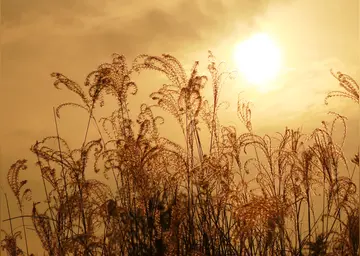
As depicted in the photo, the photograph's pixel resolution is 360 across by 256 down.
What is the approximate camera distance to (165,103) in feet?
14.9

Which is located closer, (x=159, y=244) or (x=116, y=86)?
(x=159, y=244)

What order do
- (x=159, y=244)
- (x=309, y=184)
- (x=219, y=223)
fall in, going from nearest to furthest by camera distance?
1. (x=159, y=244)
2. (x=219, y=223)
3. (x=309, y=184)

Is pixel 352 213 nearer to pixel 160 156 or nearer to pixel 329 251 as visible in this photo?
pixel 329 251

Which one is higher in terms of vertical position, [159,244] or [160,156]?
[160,156]

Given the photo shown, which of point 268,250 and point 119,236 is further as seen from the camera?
point 268,250

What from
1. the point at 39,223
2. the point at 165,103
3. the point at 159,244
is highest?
the point at 165,103

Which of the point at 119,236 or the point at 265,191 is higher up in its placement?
the point at 265,191

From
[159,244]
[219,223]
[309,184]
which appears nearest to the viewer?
[159,244]

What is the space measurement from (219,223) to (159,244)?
49cm

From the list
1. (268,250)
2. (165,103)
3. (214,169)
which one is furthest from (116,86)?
(268,250)

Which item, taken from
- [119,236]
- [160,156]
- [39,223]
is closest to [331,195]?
[160,156]

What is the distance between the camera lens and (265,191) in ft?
15.3

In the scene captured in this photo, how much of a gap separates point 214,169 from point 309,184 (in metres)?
0.75

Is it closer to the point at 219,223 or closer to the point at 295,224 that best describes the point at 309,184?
the point at 295,224
